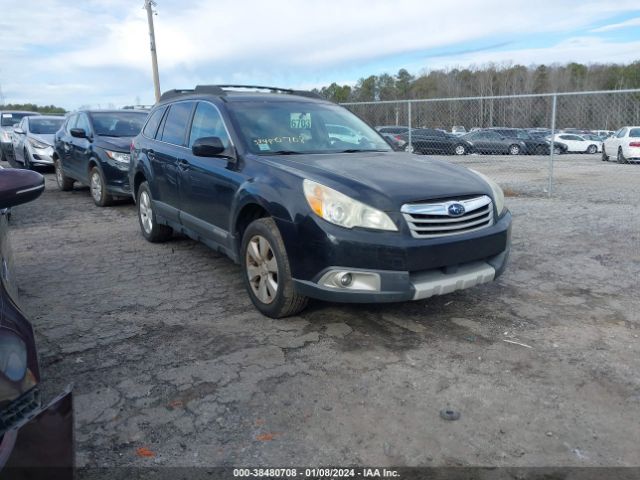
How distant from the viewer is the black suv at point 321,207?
3486 mm

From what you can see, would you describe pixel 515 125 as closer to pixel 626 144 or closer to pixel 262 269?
pixel 626 144

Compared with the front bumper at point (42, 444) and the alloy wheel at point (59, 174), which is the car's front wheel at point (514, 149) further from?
the front bumper at point (42, 444)

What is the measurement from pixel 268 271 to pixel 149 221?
3.05 metres

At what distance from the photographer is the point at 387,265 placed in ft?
11.3

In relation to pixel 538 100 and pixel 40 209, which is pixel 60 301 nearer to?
pixel 40 209

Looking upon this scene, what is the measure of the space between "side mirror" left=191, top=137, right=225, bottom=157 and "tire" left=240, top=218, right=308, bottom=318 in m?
0.74

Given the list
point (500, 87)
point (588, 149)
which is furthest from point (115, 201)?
point (500, 87)

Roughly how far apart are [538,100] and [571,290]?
850 centimetres

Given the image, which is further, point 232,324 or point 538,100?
point 538,100

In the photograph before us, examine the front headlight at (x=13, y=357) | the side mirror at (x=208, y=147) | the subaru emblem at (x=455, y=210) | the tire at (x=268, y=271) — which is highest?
the side mirror at (x=208, y=147)

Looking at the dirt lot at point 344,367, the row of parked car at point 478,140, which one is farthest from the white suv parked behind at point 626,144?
the dirt lot at point 344,367

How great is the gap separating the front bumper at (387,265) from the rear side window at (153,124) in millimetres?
3217

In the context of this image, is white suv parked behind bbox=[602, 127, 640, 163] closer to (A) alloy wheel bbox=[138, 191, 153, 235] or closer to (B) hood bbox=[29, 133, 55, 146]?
(A) alloy wheel bbox=[138, 191, 153, 235]

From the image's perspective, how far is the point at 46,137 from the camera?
13.2 m
